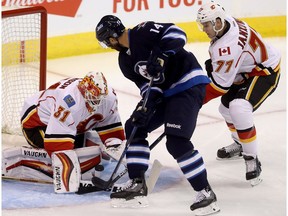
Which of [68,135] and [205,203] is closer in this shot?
[205,203]

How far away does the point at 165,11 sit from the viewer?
6.23 metres

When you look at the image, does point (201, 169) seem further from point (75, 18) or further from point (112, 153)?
point (75, 18)

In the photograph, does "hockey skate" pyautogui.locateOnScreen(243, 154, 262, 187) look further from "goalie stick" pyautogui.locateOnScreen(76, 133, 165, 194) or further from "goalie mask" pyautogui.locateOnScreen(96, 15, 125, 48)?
"goalie mask" pyautogui.locateOnScreen(96, 15, 125, 48)

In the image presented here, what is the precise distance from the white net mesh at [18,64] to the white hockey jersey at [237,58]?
1.17 m

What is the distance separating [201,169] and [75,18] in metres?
2.73

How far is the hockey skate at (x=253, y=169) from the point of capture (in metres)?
4.07

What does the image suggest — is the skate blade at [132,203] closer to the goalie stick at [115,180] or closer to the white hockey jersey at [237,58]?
the goalie stick at [115,180]

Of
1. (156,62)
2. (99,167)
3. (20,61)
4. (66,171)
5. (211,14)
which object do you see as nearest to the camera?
(156,62)

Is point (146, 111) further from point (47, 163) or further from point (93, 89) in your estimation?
point (47, 163)

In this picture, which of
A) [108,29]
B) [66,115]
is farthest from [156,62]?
[66,115]

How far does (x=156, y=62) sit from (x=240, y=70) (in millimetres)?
746

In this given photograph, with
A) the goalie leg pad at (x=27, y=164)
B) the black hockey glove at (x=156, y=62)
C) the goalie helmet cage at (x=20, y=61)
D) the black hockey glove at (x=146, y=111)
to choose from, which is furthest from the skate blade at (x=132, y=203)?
the goalie helmet cage at (x=20, y=61)

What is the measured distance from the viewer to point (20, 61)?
503 cm

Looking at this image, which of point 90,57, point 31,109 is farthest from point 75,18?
point 31,109
